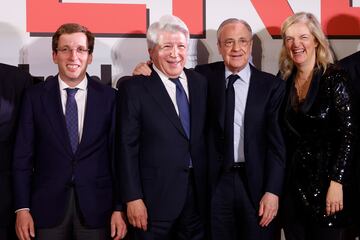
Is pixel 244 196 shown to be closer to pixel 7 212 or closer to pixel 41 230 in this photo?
pixel 41 230

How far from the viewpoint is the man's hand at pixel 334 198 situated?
2391mm

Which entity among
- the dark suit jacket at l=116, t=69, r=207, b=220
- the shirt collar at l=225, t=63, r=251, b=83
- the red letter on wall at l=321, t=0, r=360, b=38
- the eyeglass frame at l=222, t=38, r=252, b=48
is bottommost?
the dark suit jacket at l=116, t=69, r=207, b=220

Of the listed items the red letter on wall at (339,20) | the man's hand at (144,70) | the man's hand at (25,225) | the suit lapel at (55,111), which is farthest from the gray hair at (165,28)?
the red letter on wall at (339,20)

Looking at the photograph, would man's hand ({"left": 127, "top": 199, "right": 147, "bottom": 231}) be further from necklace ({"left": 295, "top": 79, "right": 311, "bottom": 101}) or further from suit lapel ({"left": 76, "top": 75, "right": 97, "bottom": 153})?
necklace ({"left": 295, "top": 79, "right": 311, "bottom": 101})

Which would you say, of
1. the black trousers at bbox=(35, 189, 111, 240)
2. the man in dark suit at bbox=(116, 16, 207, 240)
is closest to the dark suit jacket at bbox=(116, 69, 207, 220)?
the man in dark suit at bbox=(116, 16, 207, 240)

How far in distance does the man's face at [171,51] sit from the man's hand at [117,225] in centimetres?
70

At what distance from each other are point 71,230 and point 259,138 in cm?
97

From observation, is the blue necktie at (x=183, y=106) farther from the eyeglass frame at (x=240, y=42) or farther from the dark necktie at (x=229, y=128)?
the eyeglass frame at (x=240, y=42)

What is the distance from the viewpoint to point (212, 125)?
2559mm

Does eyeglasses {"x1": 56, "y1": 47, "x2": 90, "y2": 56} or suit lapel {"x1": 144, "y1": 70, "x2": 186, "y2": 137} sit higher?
eyeglasses {"x1": 56, "y1": 47, "x2": 90, "y2": 56}

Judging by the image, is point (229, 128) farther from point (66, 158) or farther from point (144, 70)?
point (66, 158)

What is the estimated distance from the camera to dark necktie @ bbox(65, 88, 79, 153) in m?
2.41

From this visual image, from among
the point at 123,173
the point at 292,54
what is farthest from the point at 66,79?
the point at 292,54

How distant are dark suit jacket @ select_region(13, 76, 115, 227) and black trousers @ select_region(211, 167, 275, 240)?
52cm
